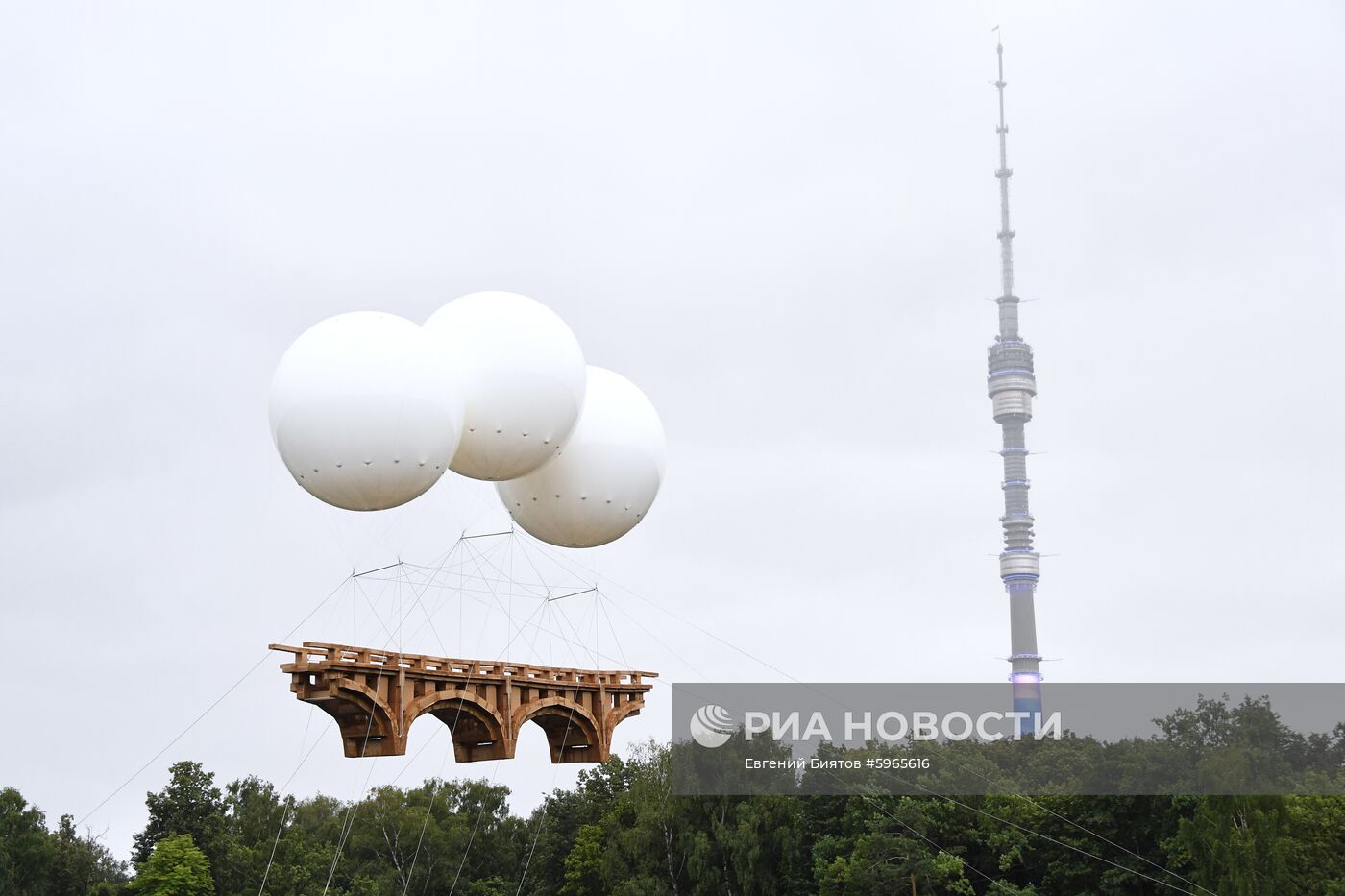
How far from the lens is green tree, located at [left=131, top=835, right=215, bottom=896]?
6047 cm

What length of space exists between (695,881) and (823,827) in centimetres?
491

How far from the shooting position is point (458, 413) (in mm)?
18844

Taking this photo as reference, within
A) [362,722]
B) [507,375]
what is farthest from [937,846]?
[507,375]

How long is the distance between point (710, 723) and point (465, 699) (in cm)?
2114

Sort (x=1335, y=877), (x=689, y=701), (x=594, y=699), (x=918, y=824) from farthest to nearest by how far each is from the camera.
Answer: (x=918, y=824) < (x=1335, y=877) < (x=689, y=701) < (x=594, y=699)

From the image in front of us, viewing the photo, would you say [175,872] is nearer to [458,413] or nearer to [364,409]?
[458,413]

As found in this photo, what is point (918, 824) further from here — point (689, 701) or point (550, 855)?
point (550, 855)

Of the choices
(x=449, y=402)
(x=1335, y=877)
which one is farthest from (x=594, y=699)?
(x=1335, y=877)

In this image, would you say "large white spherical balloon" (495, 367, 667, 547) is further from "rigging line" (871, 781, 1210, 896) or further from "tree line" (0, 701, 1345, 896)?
"rigging line" (871, 781, 1210, 896)

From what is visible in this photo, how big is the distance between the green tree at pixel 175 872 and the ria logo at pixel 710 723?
2120 centimetres

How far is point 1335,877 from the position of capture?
47.5m

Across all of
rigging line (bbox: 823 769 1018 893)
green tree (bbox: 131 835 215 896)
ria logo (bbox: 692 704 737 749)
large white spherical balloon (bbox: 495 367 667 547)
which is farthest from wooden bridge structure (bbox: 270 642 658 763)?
green tree (bbox: 131 835 215 896)

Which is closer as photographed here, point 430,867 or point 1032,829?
point 1032,829

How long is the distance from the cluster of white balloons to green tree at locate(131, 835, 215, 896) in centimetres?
4453
